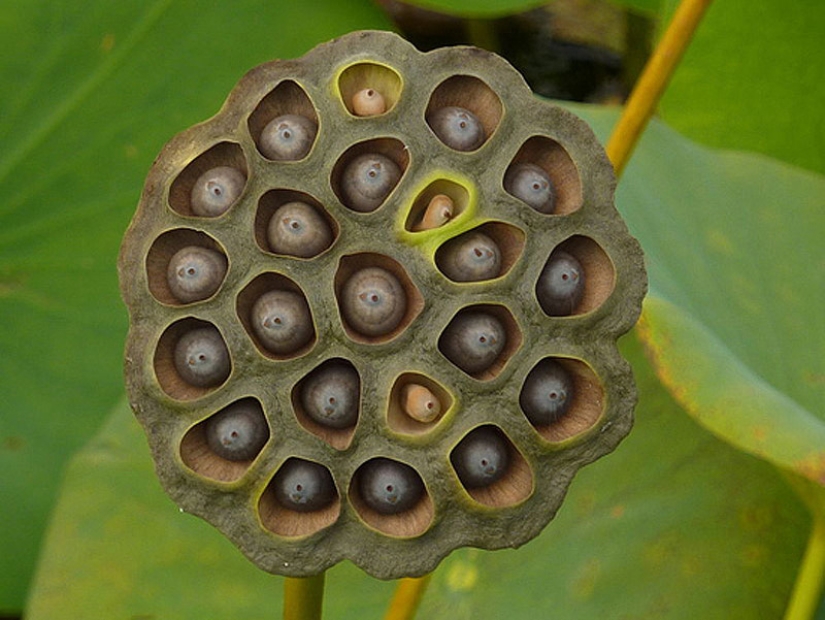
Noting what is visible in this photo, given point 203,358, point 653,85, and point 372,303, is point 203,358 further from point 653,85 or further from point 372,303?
point 653,85

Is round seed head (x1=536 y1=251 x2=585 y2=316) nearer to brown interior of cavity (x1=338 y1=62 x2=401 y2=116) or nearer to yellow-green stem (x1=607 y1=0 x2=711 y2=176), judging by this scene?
brown interior of cavity (x1=338 y1=62 x2=401 y2=116)

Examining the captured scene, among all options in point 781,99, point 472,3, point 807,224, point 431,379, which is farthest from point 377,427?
point 781,99

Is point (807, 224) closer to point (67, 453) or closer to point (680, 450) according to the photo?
point (680, 450)

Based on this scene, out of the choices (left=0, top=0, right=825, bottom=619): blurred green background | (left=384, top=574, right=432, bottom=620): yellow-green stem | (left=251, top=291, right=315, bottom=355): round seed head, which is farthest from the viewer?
(left=0, top=0, right=825, bottom=619): blurred green background

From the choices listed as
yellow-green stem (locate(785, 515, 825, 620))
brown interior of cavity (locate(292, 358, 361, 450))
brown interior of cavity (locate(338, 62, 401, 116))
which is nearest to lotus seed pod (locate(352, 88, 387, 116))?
brown interior of cavity (locate(338, 62, 401, 116))

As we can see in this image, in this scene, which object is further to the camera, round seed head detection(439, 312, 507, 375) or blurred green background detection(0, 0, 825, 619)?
blurred green background detection(0, 0, 825, 619)

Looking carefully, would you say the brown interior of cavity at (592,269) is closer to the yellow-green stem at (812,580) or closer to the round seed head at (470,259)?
the round seed head at (470,259)

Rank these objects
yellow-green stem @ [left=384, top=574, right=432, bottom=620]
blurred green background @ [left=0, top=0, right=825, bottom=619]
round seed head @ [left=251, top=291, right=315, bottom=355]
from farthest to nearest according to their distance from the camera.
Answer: blurred green background @ [left=0, top=0, right=825, bottom=619] → yellow-green stem @ [left=384, top=574, right=432, bottom=620] → round seed head @ [left=251, top=291, right=315, bottom=355]
